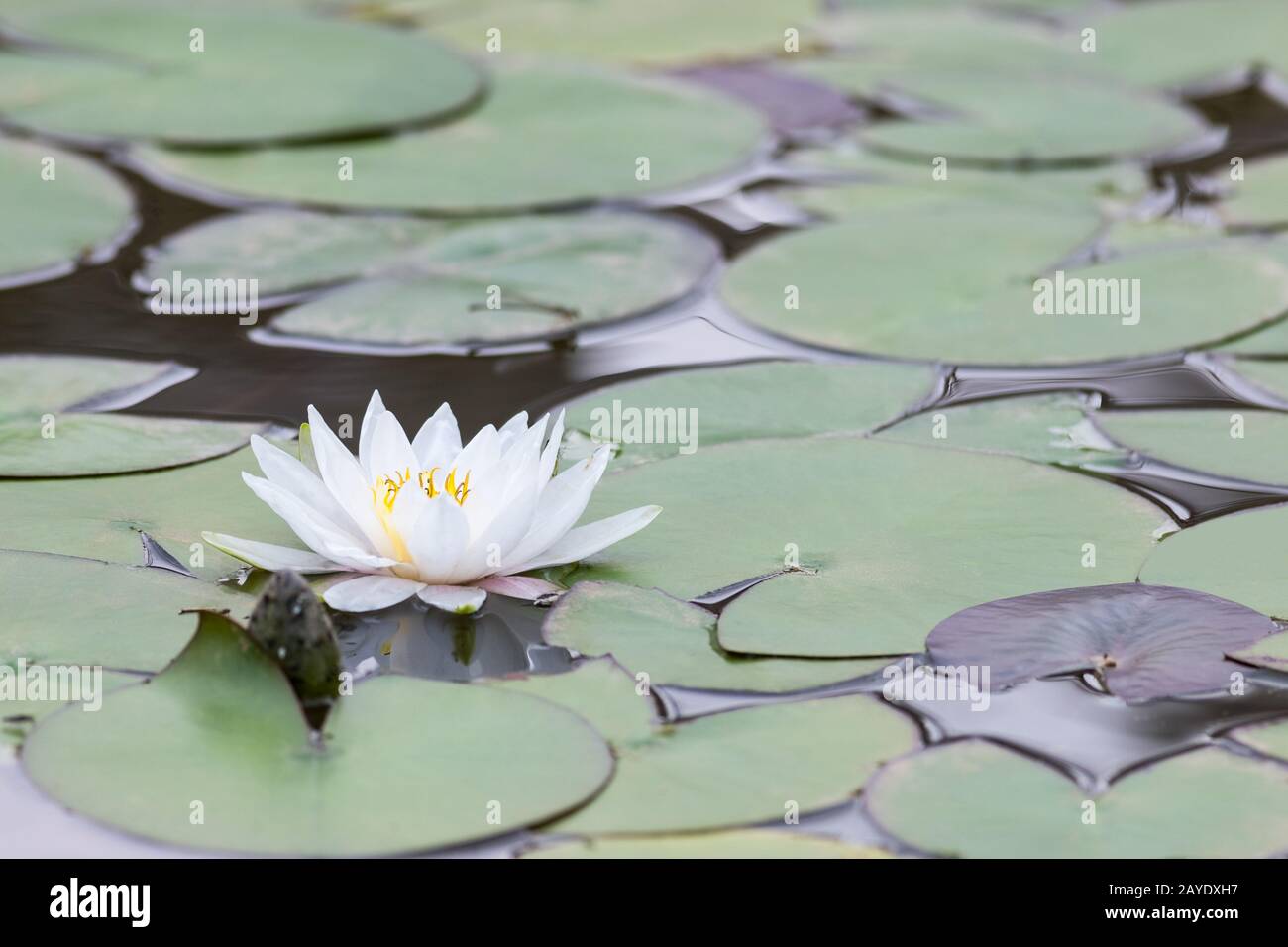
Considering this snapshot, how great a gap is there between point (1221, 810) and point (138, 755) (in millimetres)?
1291

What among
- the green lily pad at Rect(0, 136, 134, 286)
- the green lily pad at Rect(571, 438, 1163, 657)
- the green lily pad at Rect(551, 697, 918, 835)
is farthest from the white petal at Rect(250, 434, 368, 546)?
the green lily pad at Rect(0, 136, 134, 286)

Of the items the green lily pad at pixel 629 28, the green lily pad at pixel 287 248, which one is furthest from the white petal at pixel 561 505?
the green lily pad at pixel 629 28

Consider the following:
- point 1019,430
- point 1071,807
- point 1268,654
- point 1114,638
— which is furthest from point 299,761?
point 1019,430

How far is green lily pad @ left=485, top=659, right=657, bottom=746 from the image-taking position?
1.98 metres

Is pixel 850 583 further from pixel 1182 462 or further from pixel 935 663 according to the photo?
pixel 1182 462

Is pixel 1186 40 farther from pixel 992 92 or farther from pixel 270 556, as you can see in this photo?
pixel 270 556

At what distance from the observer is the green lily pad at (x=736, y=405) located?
287 cm

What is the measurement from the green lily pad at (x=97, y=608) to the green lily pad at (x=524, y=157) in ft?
6.10

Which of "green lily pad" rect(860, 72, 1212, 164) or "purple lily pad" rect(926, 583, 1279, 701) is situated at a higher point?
"green lily pad" rect(860, 72, 1212, 164)

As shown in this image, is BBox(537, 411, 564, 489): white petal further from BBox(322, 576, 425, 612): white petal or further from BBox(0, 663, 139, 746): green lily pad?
BBox(0, 663, 139, 746): green lily pad

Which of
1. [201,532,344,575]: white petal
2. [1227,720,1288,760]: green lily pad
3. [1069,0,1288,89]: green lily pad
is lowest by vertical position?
[1227,720,1288,760]: green lily pad

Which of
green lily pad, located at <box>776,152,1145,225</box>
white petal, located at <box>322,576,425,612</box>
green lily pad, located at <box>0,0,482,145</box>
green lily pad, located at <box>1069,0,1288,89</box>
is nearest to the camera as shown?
white petal, located at <box>322,576,425,612</box>

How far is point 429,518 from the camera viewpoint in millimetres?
2197

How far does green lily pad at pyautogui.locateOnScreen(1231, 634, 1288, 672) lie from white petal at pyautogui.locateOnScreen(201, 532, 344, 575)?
1.28m
